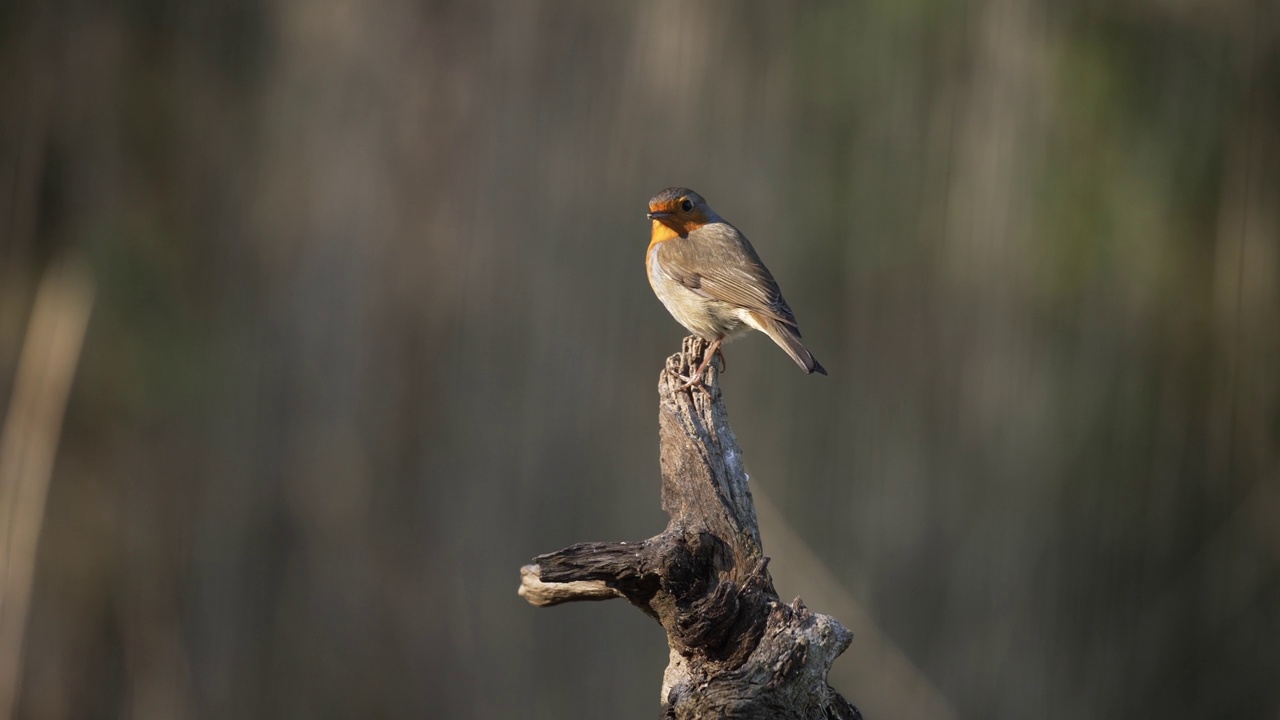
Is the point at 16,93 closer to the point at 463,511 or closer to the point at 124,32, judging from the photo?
the point at 124,32

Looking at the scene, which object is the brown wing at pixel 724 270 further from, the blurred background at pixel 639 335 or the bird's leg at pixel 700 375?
the blurred background at pixel 639 335

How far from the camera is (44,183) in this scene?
4.38 meters

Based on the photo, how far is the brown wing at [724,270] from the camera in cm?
296

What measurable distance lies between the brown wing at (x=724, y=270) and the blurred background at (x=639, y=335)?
1259 mm

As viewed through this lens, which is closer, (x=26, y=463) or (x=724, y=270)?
(x=724, y=270)

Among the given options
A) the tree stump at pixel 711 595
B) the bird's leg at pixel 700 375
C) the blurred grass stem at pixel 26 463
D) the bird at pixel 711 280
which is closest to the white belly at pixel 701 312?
the bird at pixel 711 280

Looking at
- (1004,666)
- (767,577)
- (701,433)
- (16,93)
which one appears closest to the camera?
(767,577)

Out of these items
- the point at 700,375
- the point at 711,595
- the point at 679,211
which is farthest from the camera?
the point at 679,211

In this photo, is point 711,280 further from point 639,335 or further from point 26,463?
point 26,463

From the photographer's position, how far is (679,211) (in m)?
3.33

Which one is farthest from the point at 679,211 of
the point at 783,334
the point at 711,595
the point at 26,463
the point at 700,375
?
the point at 26,463

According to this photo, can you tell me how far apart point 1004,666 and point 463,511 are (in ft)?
8.27

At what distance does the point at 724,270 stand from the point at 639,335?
1.47 meters

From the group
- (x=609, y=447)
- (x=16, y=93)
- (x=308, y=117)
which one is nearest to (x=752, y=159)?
(x=609, y=447)
